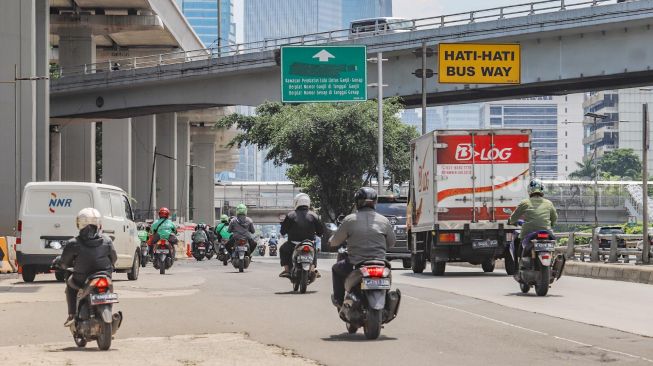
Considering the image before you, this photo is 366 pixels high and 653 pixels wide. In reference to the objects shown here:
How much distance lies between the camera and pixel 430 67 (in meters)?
55.4

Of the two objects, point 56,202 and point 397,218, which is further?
point 397,218

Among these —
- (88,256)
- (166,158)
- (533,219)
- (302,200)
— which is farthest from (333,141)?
(88,256)

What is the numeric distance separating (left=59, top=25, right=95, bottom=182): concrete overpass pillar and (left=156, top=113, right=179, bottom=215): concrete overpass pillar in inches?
557

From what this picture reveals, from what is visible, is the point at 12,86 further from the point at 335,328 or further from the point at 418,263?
the point at 335,328

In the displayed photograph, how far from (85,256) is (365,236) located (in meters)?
2.94

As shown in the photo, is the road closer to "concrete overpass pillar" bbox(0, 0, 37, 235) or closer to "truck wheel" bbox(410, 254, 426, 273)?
"truck wheel" bbox(410, 254, 426, 273)

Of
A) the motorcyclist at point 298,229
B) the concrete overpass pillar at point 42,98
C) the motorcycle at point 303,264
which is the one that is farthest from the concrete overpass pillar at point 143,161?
the motorcycle at point 303,264

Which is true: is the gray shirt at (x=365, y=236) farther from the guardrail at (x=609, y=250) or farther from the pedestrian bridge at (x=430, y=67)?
the pedestrian bridge at (x=430, y=67)

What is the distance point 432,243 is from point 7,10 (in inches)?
986

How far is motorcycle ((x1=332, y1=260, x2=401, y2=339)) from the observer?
12.5 meters

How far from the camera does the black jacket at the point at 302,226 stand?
21.0 m

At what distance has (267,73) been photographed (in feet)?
195

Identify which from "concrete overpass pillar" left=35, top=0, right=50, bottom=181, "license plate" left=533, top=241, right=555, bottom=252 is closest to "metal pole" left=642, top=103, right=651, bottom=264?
"license plate" left=533, top=241, right=555, bottom=252

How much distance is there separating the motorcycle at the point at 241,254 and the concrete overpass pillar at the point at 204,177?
75.7 m
